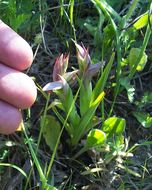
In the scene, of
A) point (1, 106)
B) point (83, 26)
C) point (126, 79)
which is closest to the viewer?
point (1, 106)

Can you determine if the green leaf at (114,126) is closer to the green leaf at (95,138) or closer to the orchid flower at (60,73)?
the green leaf at (95,138)

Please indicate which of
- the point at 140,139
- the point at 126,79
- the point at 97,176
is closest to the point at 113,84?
the point at 126,79

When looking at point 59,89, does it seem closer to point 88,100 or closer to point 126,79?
point 88,100

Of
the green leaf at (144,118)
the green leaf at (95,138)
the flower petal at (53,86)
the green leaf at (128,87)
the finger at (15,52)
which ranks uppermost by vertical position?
the finger at (15,52)

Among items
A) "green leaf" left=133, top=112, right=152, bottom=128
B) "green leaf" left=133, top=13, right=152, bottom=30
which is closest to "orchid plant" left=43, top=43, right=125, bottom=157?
"green leaf" left=133, top=112, right=152, bottom=128

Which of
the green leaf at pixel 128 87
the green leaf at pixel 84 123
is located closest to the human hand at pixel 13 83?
the green leaf at pixel 84 123

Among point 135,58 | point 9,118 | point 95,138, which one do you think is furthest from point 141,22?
point 9,118

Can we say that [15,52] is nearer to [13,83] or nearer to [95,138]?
[13,83]
